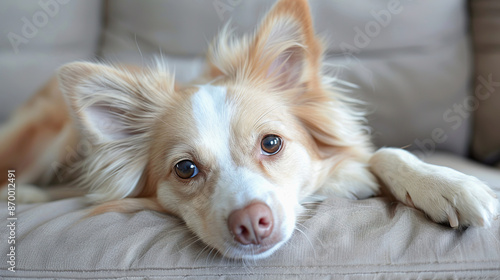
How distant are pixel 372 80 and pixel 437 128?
537mm

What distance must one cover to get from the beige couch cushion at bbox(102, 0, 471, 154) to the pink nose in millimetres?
1505

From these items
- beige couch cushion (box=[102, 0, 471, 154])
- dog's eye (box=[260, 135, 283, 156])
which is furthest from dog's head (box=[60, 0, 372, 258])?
beige couch cushion (box=[102, 0, 471, 154])

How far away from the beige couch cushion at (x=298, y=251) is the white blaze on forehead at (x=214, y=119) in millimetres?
347

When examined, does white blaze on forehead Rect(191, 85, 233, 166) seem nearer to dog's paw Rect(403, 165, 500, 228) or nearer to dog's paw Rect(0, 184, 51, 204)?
dog's paw Rect(403, 165, 500, 228)

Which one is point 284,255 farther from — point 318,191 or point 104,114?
point 104,114

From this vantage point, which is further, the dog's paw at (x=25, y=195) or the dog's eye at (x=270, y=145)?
the dog's paw at (x=25, y=195)

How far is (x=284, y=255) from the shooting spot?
1122mm

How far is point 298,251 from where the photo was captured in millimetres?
1120

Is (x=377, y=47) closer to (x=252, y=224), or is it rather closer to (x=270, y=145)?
(x=270, y=145)

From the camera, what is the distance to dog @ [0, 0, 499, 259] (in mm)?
1215

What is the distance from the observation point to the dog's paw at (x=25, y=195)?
1.90 metres

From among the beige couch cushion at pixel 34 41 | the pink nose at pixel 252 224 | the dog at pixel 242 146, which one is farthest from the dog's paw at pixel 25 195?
the pink nose at pixel 252 224

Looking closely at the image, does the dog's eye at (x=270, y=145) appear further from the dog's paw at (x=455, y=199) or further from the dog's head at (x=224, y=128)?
the dog's paw at (x=455, y=199)

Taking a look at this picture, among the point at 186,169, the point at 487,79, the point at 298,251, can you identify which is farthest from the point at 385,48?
the point at 298,251
